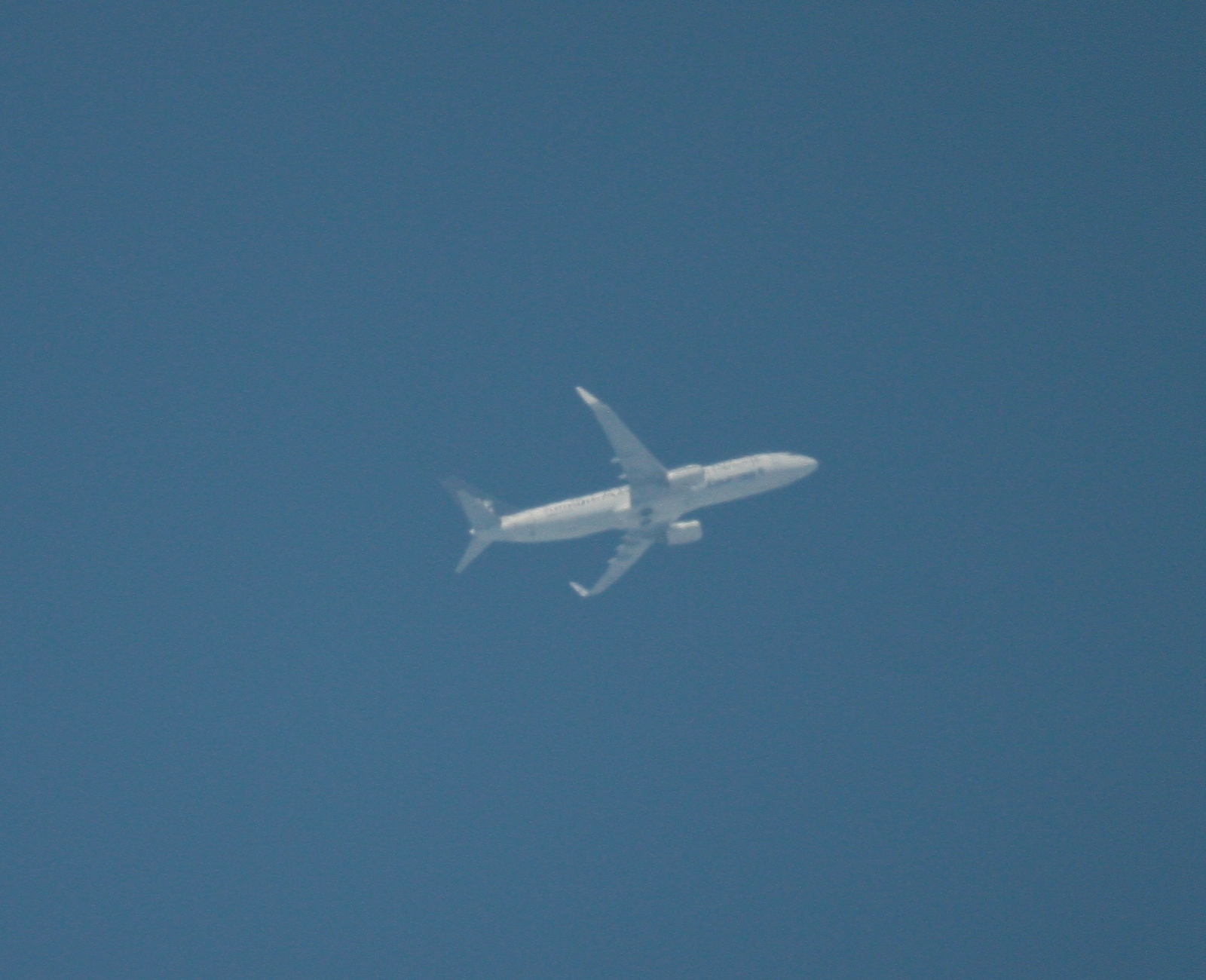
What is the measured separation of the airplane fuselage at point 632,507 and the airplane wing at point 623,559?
2.59m

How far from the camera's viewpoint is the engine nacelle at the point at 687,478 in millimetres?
63594

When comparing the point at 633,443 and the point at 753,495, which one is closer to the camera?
the point at 633,443

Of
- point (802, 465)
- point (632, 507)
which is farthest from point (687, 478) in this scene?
point (802, 465)

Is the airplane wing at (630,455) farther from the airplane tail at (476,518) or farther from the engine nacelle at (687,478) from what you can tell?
the airplane tail at (476,518)

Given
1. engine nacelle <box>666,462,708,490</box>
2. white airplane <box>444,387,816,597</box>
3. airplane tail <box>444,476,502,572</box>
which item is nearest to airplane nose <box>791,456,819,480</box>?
white airplane <box>444,387,816,597</box>

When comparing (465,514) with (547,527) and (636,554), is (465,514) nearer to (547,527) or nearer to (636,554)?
(547,527)

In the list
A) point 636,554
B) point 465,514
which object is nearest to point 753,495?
point 636,554

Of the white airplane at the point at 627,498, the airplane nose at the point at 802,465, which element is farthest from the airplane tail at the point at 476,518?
the airplane nose at the point at 802,465

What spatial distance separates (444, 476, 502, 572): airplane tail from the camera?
64500 millimetres

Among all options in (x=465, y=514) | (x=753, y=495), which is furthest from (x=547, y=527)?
(x=753, y=495)

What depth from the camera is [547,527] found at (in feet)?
208

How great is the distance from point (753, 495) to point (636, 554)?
7341 mm

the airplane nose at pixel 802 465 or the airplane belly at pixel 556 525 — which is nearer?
the airplane belly at pixel 556 525

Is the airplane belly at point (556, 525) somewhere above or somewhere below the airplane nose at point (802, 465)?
below
